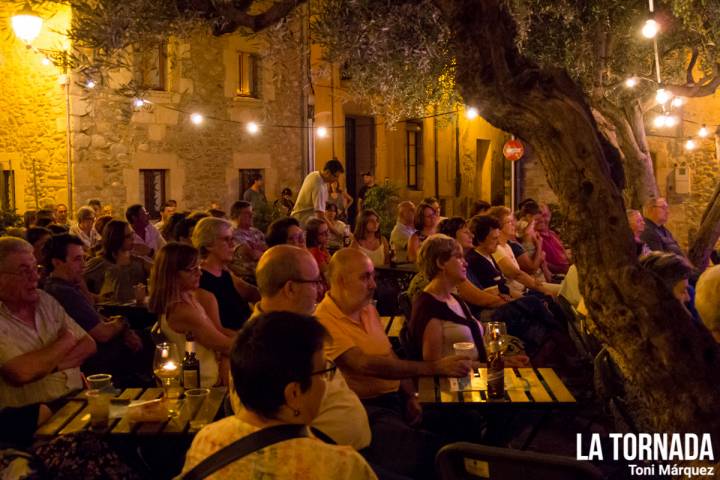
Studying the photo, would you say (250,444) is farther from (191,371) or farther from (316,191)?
(316,191)

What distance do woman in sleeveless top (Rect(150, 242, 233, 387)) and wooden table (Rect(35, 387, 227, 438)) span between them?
→ 516 millimetres

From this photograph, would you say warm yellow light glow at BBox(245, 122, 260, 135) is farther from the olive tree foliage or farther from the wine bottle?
the wine bottle

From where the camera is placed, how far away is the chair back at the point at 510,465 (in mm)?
2965

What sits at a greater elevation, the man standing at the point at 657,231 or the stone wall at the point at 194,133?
the stone wall at the point at 194,133

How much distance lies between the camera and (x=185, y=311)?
4.96 meters

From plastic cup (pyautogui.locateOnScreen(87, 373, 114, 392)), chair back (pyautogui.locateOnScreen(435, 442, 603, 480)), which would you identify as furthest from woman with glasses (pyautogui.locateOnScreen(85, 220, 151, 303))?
chair back (pyautogui.locateOnScreen(435, 442, 603, 480))

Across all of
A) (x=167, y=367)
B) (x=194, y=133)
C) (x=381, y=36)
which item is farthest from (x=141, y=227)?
(x=194, y=133)

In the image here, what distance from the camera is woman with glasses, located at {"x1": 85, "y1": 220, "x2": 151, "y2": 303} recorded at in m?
7.66

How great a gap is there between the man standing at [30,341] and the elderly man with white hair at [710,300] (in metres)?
3.07

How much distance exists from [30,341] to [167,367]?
0.81 meters

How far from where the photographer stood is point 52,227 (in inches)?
343

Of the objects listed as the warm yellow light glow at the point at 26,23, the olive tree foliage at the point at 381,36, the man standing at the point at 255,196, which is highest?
the warm yellow light glow at the point at 26,23

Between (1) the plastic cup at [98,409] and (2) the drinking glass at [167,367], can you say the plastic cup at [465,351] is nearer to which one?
(2) the drinking glass at [167,367]

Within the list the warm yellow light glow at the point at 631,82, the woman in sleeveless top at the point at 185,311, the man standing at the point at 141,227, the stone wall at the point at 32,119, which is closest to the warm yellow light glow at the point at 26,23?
the man standing at the point at 141,227
